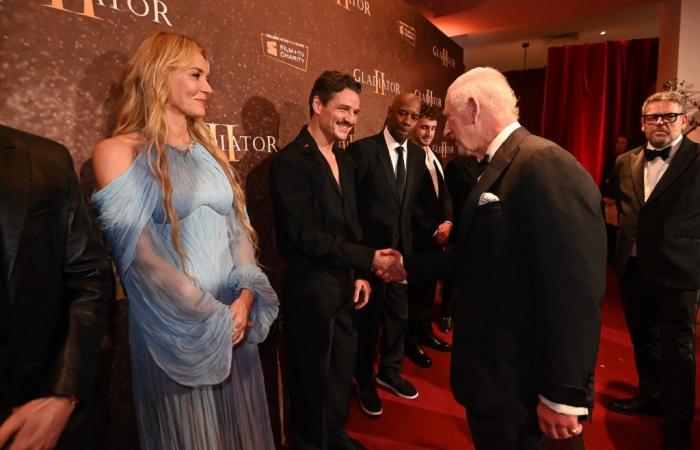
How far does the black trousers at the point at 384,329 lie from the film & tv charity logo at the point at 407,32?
2.58m

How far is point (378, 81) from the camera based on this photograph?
144 inches

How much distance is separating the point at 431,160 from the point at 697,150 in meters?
1.84

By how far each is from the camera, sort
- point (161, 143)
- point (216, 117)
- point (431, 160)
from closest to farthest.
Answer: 1. point (161, 143)
2. point (216, 117)
3. point (431, 160)

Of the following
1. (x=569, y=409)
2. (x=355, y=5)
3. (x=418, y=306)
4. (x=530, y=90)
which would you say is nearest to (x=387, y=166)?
(x=355, y=5)

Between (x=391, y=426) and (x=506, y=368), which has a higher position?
(x=506, y=368)

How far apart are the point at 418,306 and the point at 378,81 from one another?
1989 mm

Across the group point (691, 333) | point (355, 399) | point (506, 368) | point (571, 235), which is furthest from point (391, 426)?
point (571, 235)

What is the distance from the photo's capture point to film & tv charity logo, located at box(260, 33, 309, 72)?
91.9 inches

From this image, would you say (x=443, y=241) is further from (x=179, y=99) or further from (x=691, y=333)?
(x=179, y=99)

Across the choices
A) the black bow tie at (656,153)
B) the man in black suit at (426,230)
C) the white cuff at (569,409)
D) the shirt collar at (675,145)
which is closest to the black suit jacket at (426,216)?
the man in black suit at (426,230)

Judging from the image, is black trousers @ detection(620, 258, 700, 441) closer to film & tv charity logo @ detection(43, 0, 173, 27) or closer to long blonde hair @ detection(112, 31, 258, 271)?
long blonde hair @ detection(112, 31, 258, 271)

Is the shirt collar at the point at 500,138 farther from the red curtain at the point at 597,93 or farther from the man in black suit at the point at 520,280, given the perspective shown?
the red curtain at the point at 597,93

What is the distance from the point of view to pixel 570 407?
45.7 inches

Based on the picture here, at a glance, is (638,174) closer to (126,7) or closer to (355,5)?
(355,5)
